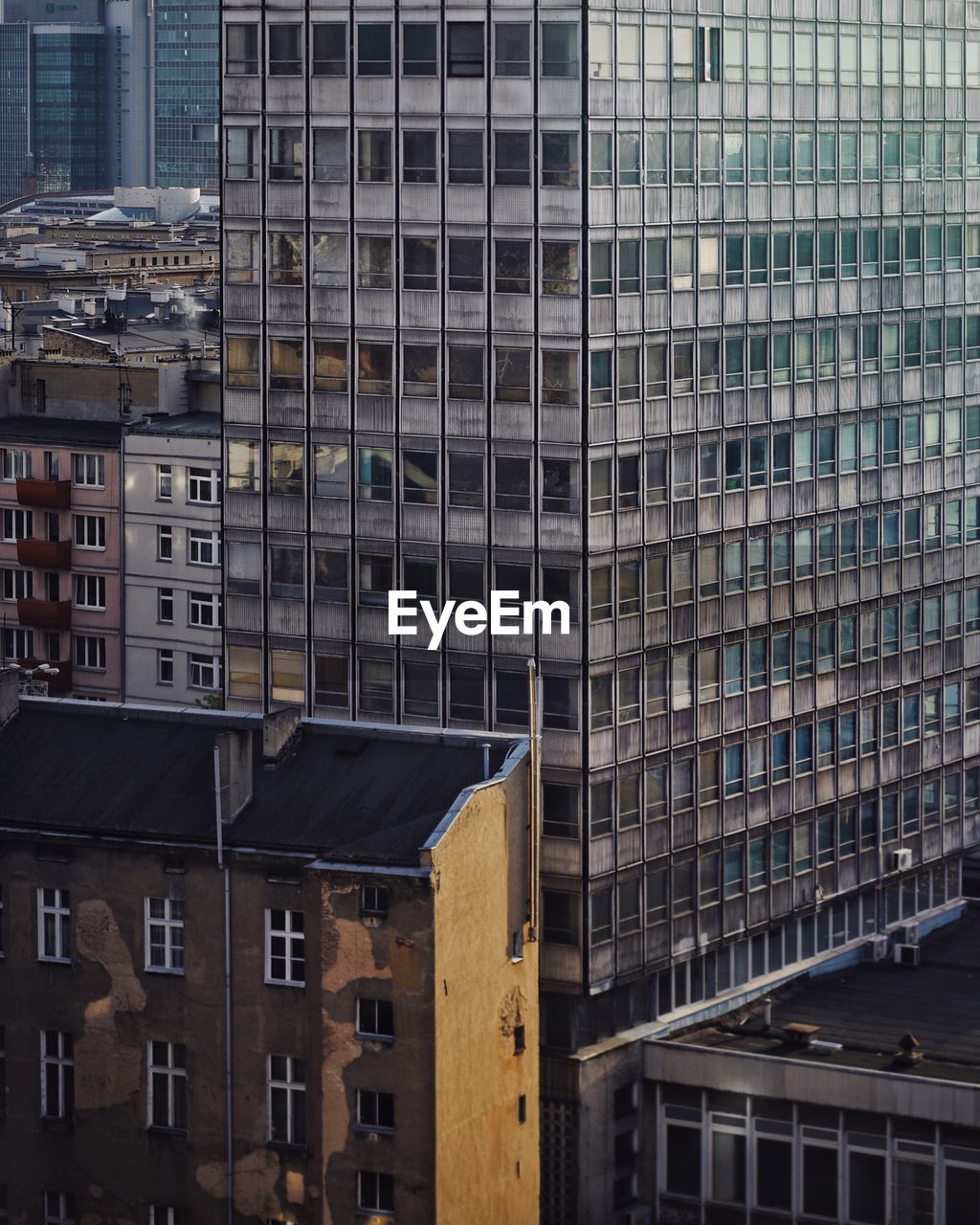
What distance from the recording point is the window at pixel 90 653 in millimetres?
142750

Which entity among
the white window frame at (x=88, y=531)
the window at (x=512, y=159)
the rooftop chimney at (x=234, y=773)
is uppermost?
the window at (x=512, y=159)

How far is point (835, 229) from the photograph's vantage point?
115625 mm

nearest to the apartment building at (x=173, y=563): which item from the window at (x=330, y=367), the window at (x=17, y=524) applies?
the window at (x=17, y=524)

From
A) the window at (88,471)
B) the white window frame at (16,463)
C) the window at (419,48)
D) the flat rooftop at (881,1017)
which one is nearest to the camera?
the window at (419,48)

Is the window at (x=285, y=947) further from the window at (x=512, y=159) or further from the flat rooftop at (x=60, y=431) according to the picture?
the flat rooftop at (x=60, y=431)

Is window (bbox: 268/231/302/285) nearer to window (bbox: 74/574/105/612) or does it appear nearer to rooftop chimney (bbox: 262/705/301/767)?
rooftop chimney (bbox: 262/705/301/767)

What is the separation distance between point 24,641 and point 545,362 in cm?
4661

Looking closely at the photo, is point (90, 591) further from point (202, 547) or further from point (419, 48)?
point (419, 48)

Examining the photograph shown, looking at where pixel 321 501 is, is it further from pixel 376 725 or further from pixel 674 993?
pixel 674 993

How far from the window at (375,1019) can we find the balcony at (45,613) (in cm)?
5394

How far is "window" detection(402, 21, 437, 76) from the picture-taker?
105 m

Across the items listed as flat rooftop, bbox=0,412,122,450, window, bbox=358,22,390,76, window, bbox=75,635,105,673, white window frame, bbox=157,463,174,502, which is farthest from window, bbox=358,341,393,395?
window, bbox=75,635,105,673

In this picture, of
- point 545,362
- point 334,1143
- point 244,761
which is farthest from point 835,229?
point 334,1143

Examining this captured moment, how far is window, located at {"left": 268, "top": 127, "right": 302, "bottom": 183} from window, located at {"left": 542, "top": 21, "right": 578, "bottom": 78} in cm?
912
